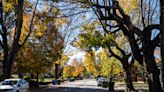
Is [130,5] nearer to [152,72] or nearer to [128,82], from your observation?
[128,82]

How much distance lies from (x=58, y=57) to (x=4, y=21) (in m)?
23.8

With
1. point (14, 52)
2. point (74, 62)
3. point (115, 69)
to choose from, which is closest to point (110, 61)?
point (115, 69)

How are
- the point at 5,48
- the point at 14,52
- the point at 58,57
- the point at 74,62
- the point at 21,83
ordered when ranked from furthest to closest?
1. the point at 74,62
2. the point at 58,57
3. the point at 5,48
4. the point at 14,52
5. the point at 21,83

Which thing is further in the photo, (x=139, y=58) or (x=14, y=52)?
(x=14, y=52)

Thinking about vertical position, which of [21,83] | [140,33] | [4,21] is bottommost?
[21,83]

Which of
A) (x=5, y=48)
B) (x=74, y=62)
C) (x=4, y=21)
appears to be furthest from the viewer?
(x=74, y=62)

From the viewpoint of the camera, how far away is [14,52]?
1267 inches

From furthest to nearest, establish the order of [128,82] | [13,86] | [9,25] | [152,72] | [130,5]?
[9,25], [128,82], [130,5], [13,86], [152,72]

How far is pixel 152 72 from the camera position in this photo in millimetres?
20297

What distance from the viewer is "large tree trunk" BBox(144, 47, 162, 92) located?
2014 centimetres

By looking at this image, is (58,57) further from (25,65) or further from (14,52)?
(14,52)

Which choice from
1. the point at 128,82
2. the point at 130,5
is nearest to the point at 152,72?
the point at 130,5

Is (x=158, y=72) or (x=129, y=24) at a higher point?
(x=129, y=24)

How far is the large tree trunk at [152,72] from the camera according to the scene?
2014cm
